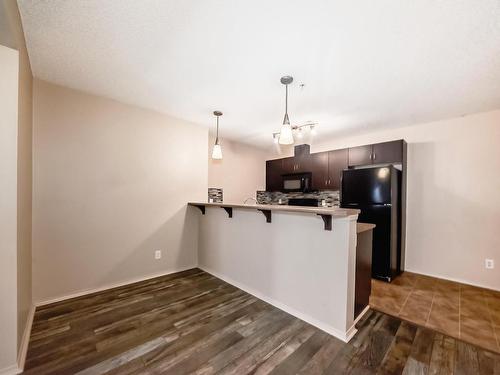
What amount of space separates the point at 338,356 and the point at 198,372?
3.40 ft

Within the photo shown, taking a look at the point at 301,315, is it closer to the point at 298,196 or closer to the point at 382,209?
the point at 382,209

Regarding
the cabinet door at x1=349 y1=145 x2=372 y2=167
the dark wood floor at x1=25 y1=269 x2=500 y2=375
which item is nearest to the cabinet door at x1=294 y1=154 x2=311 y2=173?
the cabinet door at x1=349 y1=145 x2=372 y2=167

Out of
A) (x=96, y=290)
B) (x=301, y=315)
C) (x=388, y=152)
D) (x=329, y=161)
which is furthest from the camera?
(x=329, y=161)

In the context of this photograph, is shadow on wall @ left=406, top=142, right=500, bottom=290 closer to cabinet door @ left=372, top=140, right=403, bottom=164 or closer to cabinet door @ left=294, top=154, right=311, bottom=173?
cabinet door @ left=372, top=140, right=403, bottom=164

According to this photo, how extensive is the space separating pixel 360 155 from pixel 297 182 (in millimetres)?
1384

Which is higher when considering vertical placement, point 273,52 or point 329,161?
point 273,52

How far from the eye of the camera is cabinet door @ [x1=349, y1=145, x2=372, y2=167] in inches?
142

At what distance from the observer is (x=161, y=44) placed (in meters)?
1.71

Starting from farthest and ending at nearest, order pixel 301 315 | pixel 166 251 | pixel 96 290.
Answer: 1. pixel 166 251
2. pixel 96 290
3. pixel 301 315

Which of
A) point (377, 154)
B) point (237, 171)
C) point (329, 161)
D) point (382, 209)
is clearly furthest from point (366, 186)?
point (237, 171)

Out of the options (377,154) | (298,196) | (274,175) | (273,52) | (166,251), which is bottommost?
(166,251)

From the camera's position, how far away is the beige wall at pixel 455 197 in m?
2.90

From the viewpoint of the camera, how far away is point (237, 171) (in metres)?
4.77

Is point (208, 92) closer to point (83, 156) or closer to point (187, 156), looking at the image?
point (187, 156)
